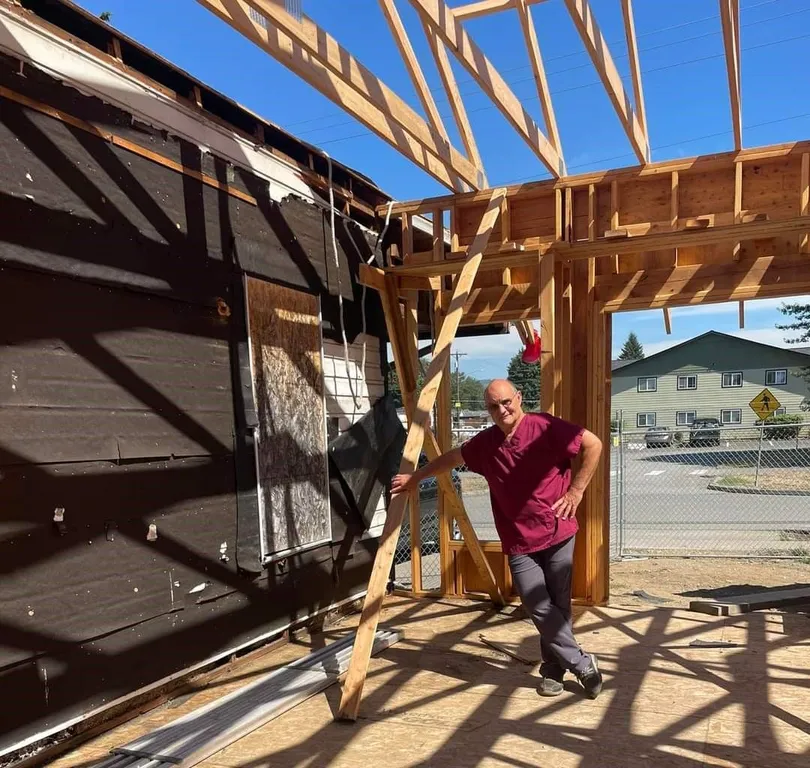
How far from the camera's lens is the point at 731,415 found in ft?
132

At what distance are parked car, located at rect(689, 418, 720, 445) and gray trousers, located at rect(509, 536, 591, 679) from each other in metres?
5.81

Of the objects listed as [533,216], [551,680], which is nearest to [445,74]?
[533,216]

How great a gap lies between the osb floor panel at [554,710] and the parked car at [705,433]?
478cm

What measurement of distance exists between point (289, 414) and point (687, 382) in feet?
133

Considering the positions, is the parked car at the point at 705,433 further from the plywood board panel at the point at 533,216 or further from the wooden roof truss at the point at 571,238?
the plywood board panel at the point at 533,216

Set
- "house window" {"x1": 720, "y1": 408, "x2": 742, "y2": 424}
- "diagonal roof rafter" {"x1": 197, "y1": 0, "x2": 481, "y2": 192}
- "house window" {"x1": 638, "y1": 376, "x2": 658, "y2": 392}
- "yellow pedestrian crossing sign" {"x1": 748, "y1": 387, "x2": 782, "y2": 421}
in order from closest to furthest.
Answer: "diagonal roof rafter" {"x1": 197, "y1": 0, "x2": 481, "y2": 192} → "yellow pedestrian crossing sign" {"x1": 748, "y1": 387, "x2": 782, "y2": 421} → "house window" {"x1": 720, "y1": 408, "x2": 742, "y2": 424} → "house window" {"x1": 638, "y1": 376, "x2": 658, "y2": 392}

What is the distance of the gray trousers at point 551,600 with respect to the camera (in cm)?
370

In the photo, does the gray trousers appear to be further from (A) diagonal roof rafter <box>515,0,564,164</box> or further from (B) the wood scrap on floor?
(A) diagonal roof rafter <box>515,0,564,164</box>

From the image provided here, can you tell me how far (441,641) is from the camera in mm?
4977

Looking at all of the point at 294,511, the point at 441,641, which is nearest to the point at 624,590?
the point at 441,641

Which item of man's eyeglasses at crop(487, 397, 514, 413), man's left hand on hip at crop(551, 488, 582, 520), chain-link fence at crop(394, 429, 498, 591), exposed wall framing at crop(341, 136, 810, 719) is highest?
exposed wall framing at crop(341, 136, 810, 719)

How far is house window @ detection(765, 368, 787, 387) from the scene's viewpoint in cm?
3812

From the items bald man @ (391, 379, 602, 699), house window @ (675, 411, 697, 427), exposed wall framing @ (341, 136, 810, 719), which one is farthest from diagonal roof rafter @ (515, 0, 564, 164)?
house window @ (675, 411, 697, 427)

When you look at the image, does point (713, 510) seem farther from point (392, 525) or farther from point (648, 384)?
point (648, 384)
